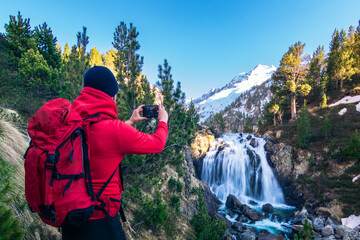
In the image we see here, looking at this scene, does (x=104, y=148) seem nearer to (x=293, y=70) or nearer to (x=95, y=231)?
(x=95, y=231)

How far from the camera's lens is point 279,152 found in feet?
75.6

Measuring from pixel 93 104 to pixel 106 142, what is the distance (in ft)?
1.15

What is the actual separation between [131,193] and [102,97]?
4.86m

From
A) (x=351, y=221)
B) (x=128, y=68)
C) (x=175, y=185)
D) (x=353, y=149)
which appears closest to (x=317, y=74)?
(x=353, y=149)

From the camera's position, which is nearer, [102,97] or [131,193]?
[102,97]

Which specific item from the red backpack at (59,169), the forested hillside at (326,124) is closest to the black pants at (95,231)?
the red backpack at (59,169)

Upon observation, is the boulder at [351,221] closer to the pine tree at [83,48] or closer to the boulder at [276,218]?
the boulder at [276,218]

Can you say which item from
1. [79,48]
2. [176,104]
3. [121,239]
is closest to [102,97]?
[121,239]

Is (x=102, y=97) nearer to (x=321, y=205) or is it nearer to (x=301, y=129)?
(x=321, y=205)

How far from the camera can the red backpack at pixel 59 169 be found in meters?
1.13

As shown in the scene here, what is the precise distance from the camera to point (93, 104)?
1.44 meters

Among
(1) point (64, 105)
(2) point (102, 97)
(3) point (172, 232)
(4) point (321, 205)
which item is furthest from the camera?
(4) point (321, 205)

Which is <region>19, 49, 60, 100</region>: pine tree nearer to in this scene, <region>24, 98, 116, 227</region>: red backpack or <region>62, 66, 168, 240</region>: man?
<region>62, 66, 168, 240</region>: man

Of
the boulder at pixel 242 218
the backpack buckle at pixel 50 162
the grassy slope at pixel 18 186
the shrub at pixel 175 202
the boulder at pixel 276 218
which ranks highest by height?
the backpack buckle at pixel 50 162
